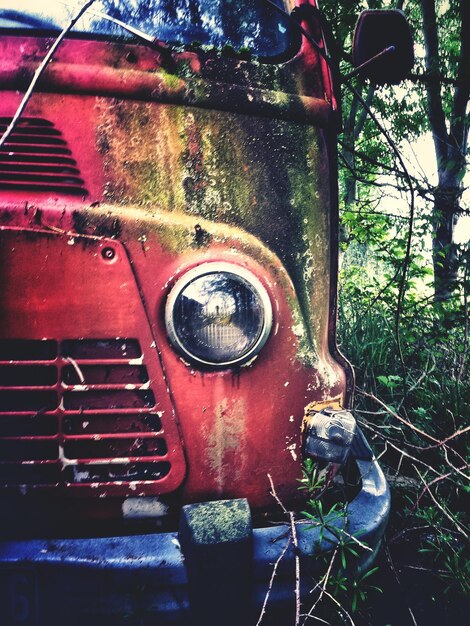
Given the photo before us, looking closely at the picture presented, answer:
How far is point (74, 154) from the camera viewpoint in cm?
130

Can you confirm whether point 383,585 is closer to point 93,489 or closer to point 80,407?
point 93,489

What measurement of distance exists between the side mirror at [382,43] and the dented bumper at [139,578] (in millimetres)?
1558

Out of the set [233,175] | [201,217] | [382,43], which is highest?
[382,43]

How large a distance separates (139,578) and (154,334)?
2.00 feet

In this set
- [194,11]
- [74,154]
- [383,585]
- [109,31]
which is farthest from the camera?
[383,585]

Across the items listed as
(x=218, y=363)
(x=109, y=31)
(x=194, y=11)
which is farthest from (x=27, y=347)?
(x=194, y=11)

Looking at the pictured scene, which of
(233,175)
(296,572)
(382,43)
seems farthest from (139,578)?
(382,43)

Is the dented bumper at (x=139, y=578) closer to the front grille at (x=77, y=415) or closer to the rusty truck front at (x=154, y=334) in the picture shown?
the rusty truck front at (x=154, y=334)

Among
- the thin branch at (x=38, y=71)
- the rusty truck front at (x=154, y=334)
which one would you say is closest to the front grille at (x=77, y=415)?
the rusty truck front at (x=154, y=334)

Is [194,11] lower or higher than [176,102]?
higher

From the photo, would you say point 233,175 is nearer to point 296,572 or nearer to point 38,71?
point 38,71

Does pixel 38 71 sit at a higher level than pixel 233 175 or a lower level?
higher

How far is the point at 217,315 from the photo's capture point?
3.94 feet

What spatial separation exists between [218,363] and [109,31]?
1.12m
